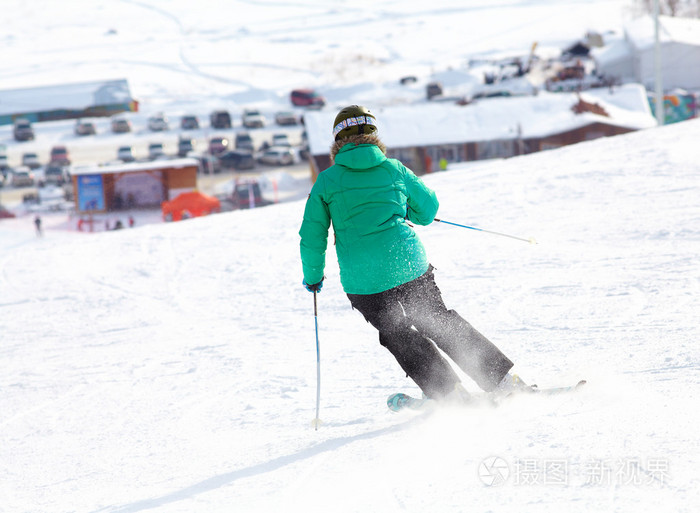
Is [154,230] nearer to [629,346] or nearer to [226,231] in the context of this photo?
[226,231]

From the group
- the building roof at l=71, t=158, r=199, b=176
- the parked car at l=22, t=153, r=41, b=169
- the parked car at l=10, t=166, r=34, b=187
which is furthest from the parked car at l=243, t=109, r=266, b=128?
the building roof at l=71, t=158, r=199, b=176

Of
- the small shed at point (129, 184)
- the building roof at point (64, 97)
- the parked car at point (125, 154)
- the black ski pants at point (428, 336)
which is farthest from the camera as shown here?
the building roof at point (64, 97)

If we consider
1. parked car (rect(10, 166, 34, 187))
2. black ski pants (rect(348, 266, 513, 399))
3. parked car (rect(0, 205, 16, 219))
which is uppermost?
black ski pants (rect(348, 266, 513, 399))

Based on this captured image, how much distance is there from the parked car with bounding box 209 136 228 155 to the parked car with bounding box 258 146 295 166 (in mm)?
2155

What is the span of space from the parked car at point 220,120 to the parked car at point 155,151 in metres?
4.91

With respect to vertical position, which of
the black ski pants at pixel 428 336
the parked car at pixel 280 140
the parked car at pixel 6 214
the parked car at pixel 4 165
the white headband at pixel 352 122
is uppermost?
the white headband at pixel 352 122

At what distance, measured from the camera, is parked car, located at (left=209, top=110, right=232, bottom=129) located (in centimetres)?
3828

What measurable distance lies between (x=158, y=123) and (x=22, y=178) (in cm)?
880

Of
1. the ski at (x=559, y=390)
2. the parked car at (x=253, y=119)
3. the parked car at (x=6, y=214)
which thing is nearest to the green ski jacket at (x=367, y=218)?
the ski at (x=559, y=390)

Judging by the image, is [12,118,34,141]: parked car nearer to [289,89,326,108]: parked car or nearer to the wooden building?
[289,89,326,108]: parked car

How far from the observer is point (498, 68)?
44594mm

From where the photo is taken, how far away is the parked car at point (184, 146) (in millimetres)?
33281

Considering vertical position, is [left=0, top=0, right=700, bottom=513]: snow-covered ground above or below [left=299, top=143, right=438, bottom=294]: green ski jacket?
below

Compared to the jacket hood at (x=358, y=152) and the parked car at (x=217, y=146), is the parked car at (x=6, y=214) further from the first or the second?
the jacket hood at (x=358, y=152)
